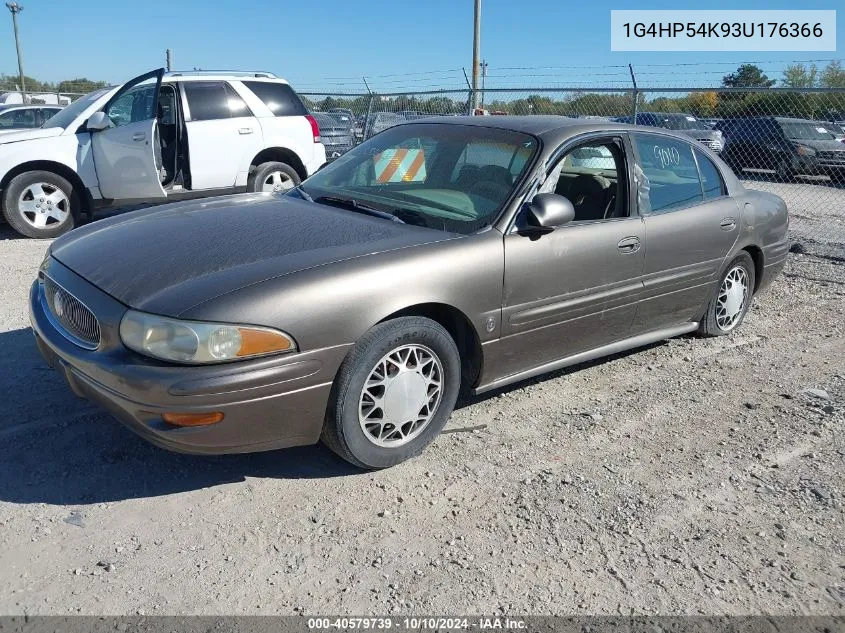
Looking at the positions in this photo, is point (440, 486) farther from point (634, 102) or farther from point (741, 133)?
point (741, 133)

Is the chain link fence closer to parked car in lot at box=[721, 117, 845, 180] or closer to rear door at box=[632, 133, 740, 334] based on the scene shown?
parked car in lot at box=[721, 117, 845, 180]

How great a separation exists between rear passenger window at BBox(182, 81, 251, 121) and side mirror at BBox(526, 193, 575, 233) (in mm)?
6243

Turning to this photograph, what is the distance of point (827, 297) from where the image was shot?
6727mm

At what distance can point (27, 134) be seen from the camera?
7977 mm

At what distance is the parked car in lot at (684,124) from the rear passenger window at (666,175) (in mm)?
10797

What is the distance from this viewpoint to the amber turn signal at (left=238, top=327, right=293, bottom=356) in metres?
2.83

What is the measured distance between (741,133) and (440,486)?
1627 cm

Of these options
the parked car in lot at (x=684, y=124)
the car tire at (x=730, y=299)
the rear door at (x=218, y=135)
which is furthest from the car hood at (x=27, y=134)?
the parked car in lot at (x=684, y=124)

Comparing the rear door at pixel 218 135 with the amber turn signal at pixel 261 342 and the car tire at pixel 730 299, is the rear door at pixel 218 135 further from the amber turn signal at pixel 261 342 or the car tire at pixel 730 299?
the amber turn signal at pixel 261 342

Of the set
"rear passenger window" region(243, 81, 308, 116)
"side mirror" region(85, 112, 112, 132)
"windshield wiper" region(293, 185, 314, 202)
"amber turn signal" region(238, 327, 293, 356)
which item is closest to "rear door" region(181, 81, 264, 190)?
"rear passenger window" region(243, 81, 308, 116)

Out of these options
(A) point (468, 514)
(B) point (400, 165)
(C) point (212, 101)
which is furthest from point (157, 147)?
(A) point (468, 514)

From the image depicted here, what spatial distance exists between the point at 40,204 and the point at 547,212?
21.3ft

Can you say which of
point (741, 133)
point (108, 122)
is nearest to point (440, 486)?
point (108, 122)

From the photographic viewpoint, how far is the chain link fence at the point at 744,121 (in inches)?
480
